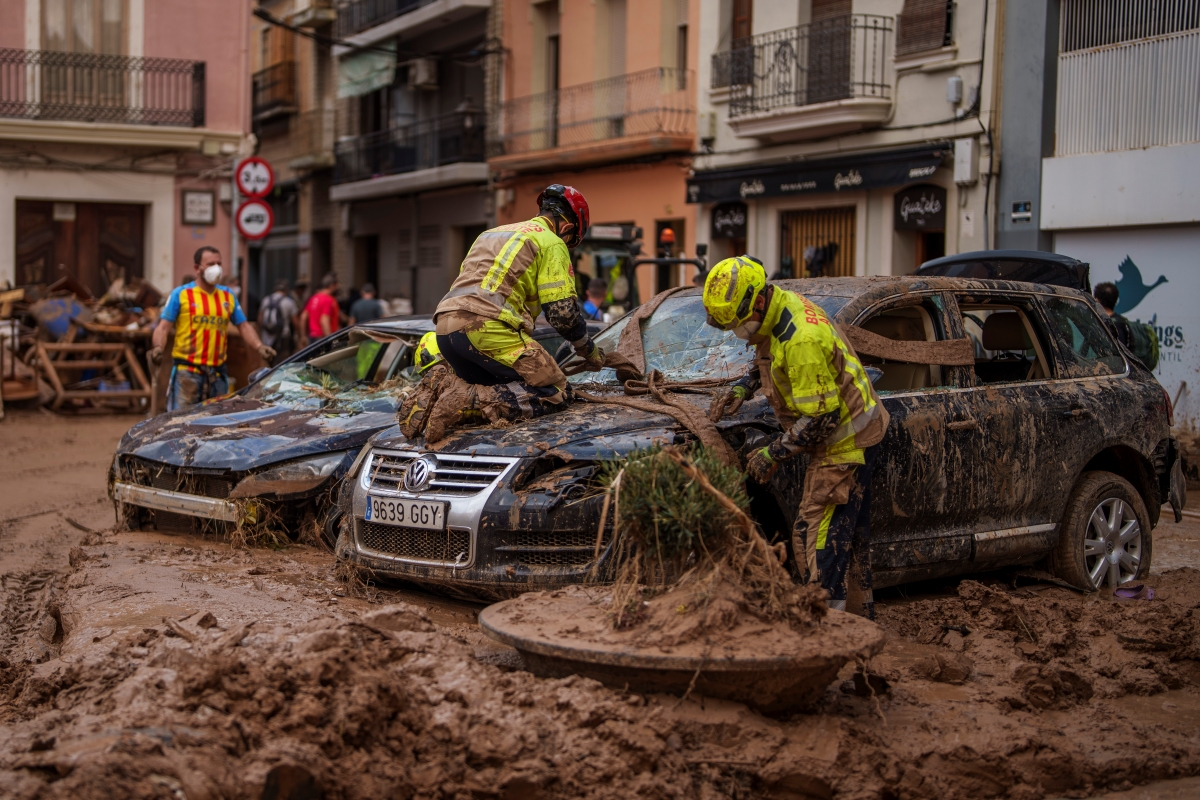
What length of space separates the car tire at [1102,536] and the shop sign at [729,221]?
47.1 feet

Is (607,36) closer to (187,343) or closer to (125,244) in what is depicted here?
(125,244)

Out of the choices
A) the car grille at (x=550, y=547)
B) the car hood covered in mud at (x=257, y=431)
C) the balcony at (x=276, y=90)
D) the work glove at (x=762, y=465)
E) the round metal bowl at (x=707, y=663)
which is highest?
the balcony at (x=276, y=90)

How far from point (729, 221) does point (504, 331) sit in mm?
15618

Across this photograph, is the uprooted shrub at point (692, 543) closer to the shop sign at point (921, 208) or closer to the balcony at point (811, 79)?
the shop sign at point (921, 208)

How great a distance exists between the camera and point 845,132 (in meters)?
18.7

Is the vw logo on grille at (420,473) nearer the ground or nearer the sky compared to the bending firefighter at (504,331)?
nearer the ground

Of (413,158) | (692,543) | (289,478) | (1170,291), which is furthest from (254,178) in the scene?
(413,158)

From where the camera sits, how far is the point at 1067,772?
13.7 feet

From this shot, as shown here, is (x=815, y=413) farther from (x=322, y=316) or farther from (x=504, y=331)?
(x=322, y=316)

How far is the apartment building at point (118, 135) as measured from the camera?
23.5 meters

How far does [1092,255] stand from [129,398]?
12335mm

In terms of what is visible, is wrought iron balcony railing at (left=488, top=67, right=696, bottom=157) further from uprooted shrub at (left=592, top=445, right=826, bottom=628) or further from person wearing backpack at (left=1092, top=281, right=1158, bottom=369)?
uprooted shrub at (left=592, top=445, right=826, bottom=628)

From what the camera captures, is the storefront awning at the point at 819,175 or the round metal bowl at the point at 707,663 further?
the storefront awning at the point at 819,175

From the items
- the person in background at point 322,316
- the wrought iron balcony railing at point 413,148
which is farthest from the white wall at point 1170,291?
the wrought iron balcony railing at point 413,148
